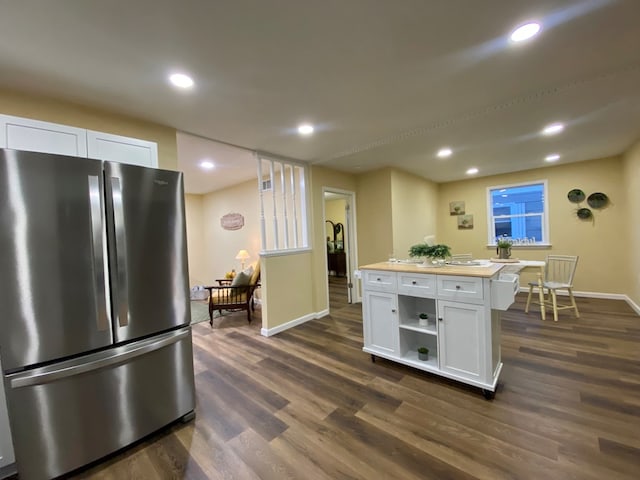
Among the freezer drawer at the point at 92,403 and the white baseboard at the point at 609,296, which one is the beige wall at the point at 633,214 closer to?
the white baseboard at the point at 609,296

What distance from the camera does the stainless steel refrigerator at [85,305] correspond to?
1.42 metres

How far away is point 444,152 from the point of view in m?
4.14

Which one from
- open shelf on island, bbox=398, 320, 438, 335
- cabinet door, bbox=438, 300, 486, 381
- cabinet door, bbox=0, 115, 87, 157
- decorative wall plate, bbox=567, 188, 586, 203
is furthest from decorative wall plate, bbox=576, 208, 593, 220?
cabinet door, bbox=0, 115, 87, 157

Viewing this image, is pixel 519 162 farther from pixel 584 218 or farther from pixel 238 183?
pixel 238 183

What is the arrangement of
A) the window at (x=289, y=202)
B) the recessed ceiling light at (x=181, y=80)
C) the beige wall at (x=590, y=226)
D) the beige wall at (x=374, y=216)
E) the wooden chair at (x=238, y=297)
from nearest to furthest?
the recessed ceiling light at (x=181, y=80) < the window at (x=289, y=202) < the wooden chair at (x=238, y=297) < the beige wall at (x=590, y=226) < the beige wall at (x=374, y=216)

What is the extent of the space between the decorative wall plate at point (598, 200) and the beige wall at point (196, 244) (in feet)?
27.7

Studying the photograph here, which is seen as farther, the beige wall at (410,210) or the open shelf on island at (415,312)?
the beige wall at (410,210)

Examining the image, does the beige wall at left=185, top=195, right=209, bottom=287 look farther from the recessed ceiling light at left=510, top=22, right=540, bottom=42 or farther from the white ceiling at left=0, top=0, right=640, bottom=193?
the recessed ceiling light at left=510, top=22, right=540, bottom=42

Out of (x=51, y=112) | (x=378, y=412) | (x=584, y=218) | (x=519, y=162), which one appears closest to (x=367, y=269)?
(x=378, y=412)

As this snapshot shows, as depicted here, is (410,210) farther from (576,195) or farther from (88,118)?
(88,118)

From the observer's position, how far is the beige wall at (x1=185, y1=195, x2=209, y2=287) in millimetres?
6980

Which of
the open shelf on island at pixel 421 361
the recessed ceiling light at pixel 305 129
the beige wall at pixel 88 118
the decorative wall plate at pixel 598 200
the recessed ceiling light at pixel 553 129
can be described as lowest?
the open shelf on island at pixel 421 361

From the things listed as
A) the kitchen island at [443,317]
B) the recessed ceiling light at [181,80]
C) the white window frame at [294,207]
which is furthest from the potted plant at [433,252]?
the recessed ceiling light at [181,80]

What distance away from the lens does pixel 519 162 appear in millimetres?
4898
